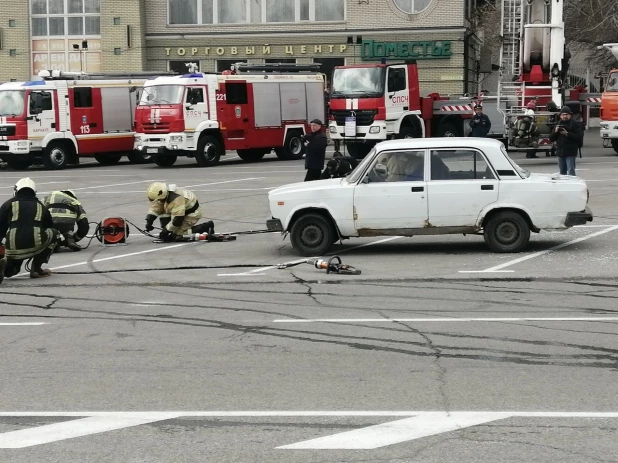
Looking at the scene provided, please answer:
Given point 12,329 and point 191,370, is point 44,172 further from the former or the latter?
point 191,370

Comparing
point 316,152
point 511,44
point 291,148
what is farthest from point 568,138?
point 291,148

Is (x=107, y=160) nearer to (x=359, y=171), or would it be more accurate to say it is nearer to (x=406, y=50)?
(x=406, y=50)

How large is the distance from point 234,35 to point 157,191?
3063 centimetres

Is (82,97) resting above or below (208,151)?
above

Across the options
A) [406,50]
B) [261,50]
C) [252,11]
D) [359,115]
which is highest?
[252,11]

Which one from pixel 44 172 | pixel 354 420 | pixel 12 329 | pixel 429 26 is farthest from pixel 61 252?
pixel 429 26

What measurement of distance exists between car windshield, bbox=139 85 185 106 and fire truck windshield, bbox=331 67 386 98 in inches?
178

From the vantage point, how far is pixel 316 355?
8.61 m

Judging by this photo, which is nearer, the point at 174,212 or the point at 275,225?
the point at 275,225

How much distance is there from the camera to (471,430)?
638 cm

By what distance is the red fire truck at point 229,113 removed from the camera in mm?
32219

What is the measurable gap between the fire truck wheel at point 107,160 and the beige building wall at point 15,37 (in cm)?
1196

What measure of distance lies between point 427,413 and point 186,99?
26445mm

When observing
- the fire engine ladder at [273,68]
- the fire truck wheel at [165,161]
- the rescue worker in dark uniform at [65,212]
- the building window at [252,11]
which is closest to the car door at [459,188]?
the rescue worker in dark uniform at [65,212]
